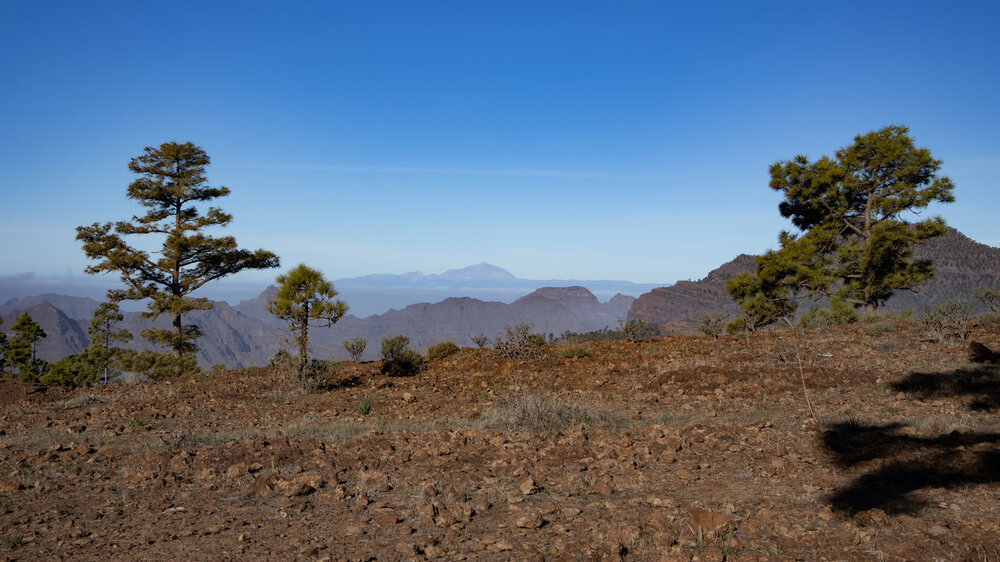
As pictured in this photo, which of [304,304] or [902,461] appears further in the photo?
[304,304]

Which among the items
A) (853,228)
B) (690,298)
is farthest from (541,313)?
(853,228)

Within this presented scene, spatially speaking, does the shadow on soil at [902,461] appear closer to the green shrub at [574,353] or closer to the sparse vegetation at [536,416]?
the sparse vegetation at [536,416]

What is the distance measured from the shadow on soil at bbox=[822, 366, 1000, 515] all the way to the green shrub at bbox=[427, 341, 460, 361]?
1341 centimetres

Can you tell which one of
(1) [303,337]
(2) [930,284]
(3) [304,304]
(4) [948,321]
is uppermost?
(2) [930,284]

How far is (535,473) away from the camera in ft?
18.7

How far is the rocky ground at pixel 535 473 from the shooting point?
3.98 m

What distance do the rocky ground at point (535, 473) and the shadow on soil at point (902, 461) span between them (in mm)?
28

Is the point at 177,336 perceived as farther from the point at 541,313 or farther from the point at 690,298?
the point at 541,313

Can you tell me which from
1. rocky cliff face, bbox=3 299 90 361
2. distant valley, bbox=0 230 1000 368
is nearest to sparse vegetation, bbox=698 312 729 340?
distant valley, bbox=0 230 1000 368

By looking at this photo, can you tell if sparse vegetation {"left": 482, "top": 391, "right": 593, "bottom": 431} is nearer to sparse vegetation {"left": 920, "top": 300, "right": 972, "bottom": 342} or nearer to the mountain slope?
sparse vegetation {"left": 920, "top": 300, "right": 972, "bottom": 342}

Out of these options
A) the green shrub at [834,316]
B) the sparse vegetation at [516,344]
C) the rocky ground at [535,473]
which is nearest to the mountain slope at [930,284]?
the green shrub at [834,316]

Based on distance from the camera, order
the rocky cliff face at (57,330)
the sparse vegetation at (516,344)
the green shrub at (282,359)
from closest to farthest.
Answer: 1. the green shrub at (282,359)
2. the sparse vegetation at (516,344)
3. the rocky cliff face at (57,330)

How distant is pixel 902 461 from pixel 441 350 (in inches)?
589

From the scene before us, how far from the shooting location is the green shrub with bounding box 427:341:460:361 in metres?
19.0
